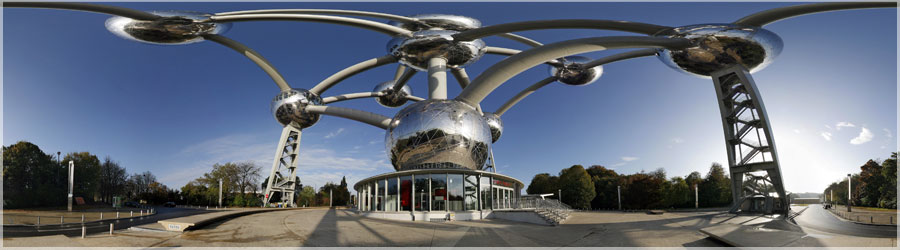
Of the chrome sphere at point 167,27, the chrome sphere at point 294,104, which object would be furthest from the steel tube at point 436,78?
the chrome sphere at point 294,104

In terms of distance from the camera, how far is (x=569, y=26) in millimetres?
15852

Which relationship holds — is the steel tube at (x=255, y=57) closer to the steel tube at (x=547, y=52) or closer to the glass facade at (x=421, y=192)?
the glass facade at (x=421, y=192)

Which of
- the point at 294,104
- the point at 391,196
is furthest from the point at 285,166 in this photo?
the point at 391,196

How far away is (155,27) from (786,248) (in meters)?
23.4

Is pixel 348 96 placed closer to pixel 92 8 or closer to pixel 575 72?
pixel 575 72

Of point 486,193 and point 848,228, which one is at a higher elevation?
point 848,228

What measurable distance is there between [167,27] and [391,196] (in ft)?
42.6

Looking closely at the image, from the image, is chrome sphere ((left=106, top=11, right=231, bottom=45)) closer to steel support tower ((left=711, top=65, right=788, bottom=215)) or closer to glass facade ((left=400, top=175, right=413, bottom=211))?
glass facade ((left=400, top=175, right=413, bottom=211))

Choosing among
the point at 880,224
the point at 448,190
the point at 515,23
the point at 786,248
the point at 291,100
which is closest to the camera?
the point at 786,248

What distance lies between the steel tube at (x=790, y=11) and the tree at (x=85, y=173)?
56.8m

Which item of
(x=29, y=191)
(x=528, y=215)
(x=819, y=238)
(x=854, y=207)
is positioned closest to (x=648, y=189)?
(x=528, y=215)

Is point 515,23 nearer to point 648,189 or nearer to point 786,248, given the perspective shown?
point 786,248

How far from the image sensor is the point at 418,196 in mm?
18906

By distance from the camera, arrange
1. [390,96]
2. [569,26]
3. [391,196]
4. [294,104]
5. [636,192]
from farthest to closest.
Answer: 1. [636,192]
2. [390,96]
3. [294,104]
4. [391,196]
5. [569,26]
